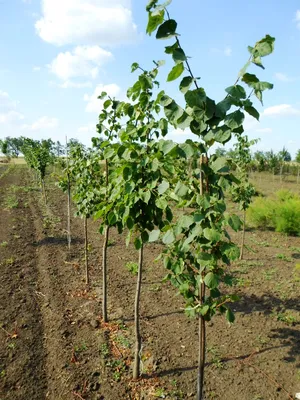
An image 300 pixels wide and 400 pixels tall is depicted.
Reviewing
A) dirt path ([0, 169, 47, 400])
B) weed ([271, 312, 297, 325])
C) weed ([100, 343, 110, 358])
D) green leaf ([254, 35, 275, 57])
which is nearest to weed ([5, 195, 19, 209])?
dirt path ([0, 169, 47, 400])

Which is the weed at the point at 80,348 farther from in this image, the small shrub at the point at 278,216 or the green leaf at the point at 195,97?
the small shrub at the point at 278,216

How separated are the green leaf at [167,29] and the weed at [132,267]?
5.48m

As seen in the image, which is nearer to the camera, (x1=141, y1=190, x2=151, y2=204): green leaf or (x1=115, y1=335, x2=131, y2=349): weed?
(x1=141, y1=190, x2=151, y2=204): green leaf

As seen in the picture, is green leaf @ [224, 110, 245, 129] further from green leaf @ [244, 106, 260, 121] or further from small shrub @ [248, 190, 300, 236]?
small shrub @ [248, 190, 300, 236]

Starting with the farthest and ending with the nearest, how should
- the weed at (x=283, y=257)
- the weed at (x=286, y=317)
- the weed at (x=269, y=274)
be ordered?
the weed at (x=283, y=257)
the weed at (x=269, y=274)
the weed at (x=286, y=317)

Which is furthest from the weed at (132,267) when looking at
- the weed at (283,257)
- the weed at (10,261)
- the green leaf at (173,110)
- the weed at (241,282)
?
the green leaf at (173,110)

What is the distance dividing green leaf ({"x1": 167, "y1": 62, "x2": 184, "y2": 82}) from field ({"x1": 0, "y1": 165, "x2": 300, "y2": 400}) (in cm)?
314

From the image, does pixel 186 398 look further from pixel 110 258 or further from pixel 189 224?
pixel 110 258

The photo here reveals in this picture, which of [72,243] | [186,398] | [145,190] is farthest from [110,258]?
[145,190]

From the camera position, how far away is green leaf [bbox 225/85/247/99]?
171cm

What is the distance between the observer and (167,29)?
5.60 feet

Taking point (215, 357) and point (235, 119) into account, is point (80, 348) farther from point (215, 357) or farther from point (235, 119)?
point (235, 119)

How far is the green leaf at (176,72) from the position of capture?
5.73ft

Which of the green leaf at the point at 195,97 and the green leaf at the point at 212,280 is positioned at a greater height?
the green leaf at the point at 195,97
